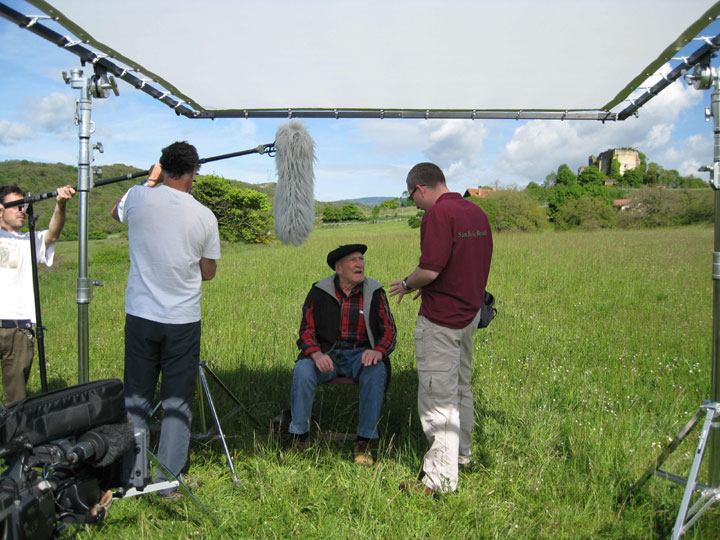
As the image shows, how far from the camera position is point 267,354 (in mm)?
5582

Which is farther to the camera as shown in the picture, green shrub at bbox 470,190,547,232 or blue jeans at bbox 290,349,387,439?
green shrub at bbox 470,190,547,232

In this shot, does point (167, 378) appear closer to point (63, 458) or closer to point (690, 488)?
point (63, 458)

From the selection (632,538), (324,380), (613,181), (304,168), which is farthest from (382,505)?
(613,181)

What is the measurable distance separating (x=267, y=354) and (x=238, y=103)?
3.18 metres

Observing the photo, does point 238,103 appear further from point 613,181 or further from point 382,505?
point 613,181

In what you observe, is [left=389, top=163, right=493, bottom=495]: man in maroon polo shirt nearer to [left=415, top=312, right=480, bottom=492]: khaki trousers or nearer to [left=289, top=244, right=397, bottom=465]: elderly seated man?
[left=415, top=312, right=480, bottom=492]: khaki trousers

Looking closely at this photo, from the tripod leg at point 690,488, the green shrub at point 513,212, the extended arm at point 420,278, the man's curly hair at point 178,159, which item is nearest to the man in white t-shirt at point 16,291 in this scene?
the man's curly hair at point 178,159

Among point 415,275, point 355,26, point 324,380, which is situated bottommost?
point 324,380

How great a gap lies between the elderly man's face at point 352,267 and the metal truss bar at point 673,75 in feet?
7.18

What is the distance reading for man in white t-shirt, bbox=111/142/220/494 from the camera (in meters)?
2.87

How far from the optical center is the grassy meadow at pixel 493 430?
2.79 m

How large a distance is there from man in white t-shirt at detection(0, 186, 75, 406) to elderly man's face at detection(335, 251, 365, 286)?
6.96ft

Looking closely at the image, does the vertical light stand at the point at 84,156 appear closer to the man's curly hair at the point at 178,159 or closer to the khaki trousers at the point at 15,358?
the man's curly hair at the point at 178,159

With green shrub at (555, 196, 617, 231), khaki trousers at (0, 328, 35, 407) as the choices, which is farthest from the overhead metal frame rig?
green shrub at (555, 196, 617, 231)
